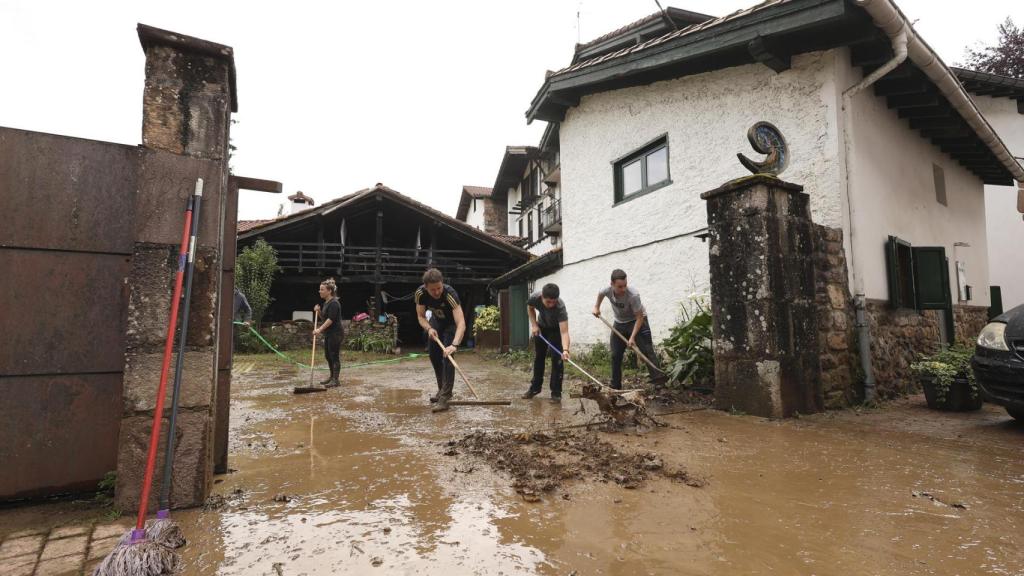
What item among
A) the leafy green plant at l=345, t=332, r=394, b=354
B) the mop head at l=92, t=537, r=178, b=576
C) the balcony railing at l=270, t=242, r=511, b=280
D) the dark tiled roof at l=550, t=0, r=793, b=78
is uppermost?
the dark tiled roof at l=550, t=0, r=793, b=78

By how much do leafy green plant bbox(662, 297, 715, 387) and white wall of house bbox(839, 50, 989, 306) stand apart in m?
1.68

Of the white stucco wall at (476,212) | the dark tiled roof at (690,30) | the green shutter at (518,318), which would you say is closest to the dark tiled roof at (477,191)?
the white stucco wall at (476,212)

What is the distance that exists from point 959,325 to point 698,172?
5.12m

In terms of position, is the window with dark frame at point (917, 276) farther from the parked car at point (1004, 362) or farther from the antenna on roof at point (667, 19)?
the antenna on roof at point (667, 19)

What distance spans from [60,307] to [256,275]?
490 inches

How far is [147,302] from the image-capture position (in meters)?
2.56

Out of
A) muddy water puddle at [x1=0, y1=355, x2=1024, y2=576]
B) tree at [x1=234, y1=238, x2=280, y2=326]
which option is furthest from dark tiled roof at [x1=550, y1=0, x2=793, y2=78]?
tree at [x1=234, y1=238, x2=280, y2=326]

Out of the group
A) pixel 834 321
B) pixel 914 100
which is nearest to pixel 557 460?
pixel 834 321

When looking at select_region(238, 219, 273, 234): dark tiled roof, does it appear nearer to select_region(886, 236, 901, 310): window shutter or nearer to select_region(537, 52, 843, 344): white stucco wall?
select_region(537, 52, 843, 344): white stucco wall

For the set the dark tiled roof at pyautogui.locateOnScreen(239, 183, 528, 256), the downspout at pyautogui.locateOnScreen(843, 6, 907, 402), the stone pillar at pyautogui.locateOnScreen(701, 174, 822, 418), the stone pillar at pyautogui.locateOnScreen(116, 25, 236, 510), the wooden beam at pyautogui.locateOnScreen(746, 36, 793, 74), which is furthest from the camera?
the dark tiled roof at pyautogui.locateOnScreen(239, 183, 528, 256)

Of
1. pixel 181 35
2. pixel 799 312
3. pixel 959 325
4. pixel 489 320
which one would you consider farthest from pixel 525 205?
pixel 181 35

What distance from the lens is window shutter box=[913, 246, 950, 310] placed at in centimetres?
612

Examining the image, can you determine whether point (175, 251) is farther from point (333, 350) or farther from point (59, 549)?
point (333, 350)

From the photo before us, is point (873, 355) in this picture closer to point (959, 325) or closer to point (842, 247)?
point (842, 247)
